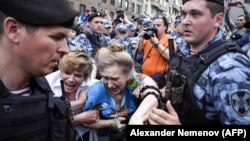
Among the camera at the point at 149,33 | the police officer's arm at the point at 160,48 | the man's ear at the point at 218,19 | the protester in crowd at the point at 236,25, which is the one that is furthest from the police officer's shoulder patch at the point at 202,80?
the protester in crowd at the point at 236,25

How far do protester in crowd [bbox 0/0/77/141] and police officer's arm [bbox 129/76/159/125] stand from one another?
0.59m

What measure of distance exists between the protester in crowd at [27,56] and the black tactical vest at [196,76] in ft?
3.34

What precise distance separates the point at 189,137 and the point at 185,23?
3.14ft

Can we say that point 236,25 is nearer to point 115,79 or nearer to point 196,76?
point 115,79

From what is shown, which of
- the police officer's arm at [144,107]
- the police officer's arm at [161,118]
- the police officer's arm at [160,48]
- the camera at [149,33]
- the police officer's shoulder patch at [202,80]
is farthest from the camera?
the camera at [149,33]

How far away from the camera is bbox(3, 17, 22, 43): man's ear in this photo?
1.70m

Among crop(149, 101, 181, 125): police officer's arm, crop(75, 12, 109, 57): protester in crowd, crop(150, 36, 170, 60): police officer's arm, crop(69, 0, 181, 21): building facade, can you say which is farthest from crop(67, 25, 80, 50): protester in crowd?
crop(69, 0, 181, 21): building facade

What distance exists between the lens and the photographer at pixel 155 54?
5.39m

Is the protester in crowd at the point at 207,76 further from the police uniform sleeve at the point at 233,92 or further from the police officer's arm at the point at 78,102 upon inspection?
the police officer's arm at the point at 78,102

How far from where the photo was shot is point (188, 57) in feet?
9.04

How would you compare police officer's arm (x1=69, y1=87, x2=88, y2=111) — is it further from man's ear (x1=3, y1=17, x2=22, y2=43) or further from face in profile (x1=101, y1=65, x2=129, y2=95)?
man's ear (x1=3, y1=17, x2=22, y2=43)

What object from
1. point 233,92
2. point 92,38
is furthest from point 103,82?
point 92,38

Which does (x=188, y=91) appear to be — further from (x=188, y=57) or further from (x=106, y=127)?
(x=106, y=127)

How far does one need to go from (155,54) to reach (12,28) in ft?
12.9
